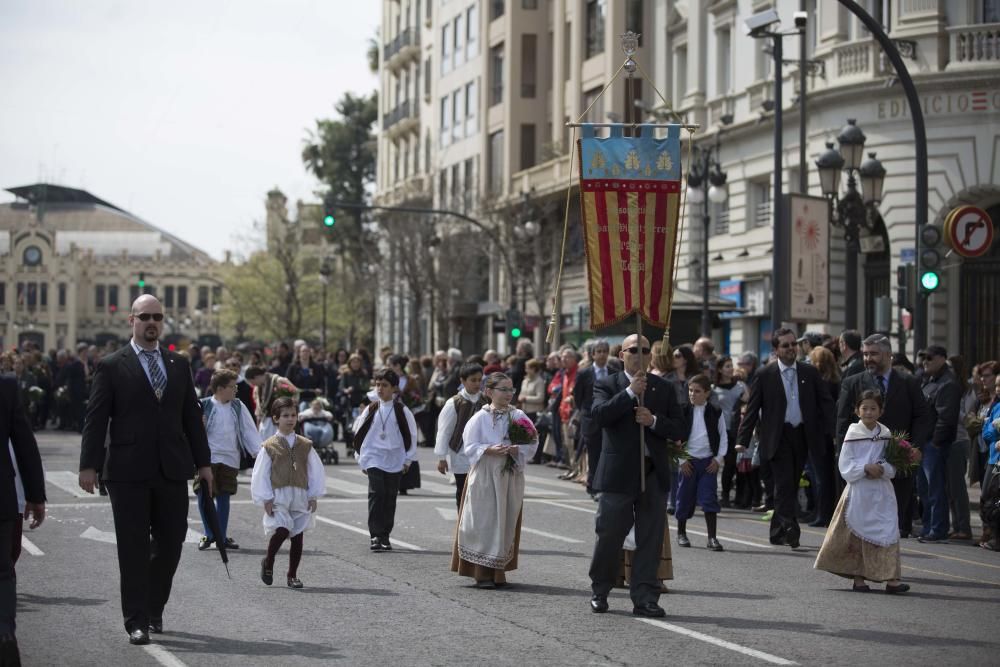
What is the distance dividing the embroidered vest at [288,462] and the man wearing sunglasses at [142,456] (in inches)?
110

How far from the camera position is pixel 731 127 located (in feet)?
121

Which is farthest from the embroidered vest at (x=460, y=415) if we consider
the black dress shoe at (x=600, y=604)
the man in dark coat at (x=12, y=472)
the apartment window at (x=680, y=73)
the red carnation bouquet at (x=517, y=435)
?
the apartment window at (x=680, y=73)

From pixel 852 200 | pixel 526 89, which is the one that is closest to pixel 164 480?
pixel 852 200

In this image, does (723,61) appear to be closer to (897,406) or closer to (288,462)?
(897,406)

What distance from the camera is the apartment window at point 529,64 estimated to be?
5622 cm

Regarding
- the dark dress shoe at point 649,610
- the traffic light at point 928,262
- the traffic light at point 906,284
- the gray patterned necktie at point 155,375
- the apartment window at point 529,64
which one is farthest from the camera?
the apartment window at point 529,64

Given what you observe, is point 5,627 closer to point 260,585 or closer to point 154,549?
point 154,549

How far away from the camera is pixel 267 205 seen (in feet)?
282

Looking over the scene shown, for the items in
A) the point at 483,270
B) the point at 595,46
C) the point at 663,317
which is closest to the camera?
the point at 663,317

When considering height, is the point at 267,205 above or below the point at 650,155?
above

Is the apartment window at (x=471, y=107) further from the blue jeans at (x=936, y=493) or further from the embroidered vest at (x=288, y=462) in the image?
the embroidered vest at (x=288, y=462)

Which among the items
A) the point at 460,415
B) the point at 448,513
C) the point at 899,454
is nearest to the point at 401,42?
the point at 448,513

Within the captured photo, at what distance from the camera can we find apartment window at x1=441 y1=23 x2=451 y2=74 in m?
64.6

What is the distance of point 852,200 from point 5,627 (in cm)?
1867
